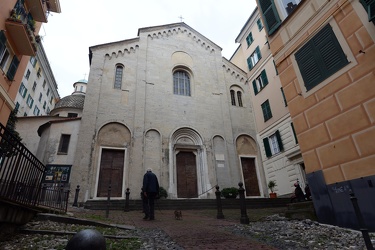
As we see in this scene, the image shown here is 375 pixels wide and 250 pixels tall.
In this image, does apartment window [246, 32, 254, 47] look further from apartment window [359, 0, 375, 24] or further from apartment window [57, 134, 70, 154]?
apartment window [57, 134, 70, 154]

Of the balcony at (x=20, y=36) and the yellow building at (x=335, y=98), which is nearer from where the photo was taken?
the yellow building at (x=335, y=98)

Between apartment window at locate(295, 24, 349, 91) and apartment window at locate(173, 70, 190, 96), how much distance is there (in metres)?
13.8

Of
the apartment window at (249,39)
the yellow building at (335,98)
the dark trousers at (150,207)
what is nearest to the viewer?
the yellow building at (335,98)

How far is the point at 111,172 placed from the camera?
15.0 metres

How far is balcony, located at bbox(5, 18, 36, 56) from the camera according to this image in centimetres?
A: 883

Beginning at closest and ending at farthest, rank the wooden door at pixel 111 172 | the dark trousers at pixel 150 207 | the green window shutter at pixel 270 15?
1. the green window shutter at pixel 270 15
2. the dark trousers at pixel 150 207
3. the wooden door at pixel 111 172

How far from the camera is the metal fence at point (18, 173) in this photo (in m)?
4.28

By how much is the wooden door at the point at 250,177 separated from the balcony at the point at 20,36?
1558 cm

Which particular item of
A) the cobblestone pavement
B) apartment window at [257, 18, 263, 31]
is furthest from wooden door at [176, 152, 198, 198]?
apartment window at [257, 18, 263, 31]

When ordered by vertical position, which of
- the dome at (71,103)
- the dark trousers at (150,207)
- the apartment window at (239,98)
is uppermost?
the dome at (71,103)

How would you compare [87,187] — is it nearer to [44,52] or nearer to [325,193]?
[325,193]

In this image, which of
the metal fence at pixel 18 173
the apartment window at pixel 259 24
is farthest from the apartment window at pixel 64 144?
the apartment window at pixel 259 24

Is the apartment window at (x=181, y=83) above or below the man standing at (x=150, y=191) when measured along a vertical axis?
above

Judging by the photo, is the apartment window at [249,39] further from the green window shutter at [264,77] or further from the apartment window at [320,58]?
the apartment window at [320,58]
